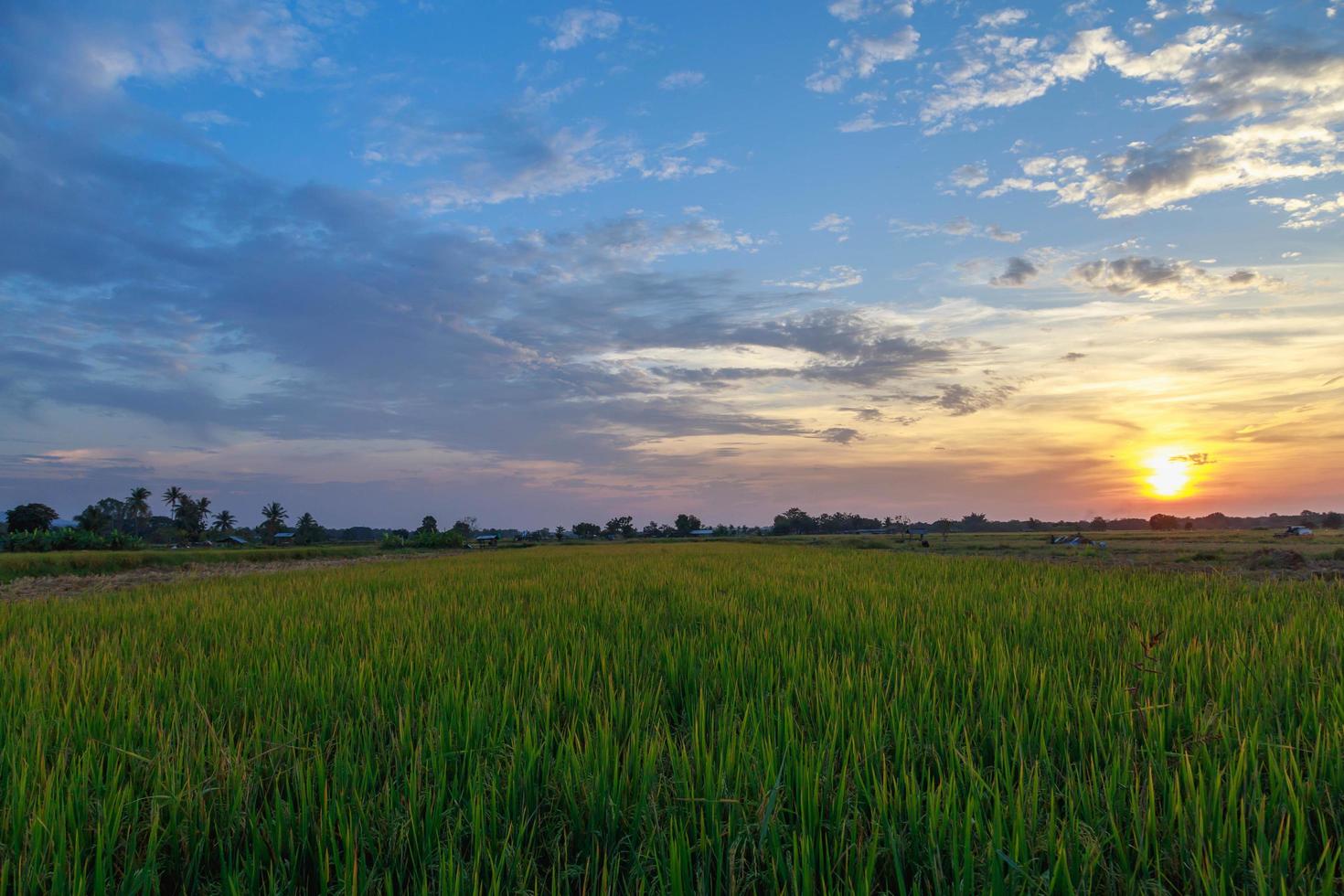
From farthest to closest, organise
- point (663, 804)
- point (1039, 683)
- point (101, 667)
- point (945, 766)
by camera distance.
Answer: point (101, 667) → point (1039, 683) → point (945, 766) → point (663, 804)

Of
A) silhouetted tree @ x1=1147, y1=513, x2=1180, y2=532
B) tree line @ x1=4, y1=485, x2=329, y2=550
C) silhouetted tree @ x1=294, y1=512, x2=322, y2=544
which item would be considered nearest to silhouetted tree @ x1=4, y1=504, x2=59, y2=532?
tree line @ x1=4, y1=485, x2=329, y2=550

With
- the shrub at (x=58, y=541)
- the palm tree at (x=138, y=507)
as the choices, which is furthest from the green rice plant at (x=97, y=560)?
the palm tree at (x=138, y=507)

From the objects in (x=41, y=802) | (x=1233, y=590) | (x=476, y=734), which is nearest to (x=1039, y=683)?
(x=476, y=734)

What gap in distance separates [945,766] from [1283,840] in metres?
0.91

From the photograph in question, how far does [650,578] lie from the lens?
10.0 metres

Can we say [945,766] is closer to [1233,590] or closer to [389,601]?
[389,601]

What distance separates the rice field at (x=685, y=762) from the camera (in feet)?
5.22

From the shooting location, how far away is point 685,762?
192 centimetres

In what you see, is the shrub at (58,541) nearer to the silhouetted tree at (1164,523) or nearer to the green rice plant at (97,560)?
Answer: the green rice plant at (97,560)

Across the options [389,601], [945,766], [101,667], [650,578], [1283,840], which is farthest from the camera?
[650,578]

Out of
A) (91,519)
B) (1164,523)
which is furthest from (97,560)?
(1164,523)

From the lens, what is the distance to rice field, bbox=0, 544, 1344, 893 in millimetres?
1592

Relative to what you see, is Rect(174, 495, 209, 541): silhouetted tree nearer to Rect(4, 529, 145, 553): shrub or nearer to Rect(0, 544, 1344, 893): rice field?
Rect(4, 529, 145, 553): shrub

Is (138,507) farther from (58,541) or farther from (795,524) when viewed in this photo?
(795,524)
